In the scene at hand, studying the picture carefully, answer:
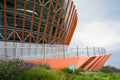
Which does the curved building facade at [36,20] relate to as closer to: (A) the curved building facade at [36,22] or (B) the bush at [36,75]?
(A) the curved building facade at [36,22]

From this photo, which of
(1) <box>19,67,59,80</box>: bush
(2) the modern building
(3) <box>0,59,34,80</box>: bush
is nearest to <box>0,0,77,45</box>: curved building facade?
(2) the modern building

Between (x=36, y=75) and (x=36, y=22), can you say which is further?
(x=36, y=22)

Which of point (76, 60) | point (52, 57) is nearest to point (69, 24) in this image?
point (76, 60)

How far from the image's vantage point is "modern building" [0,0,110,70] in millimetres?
33528

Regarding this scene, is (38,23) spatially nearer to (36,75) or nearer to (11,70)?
(11,70)

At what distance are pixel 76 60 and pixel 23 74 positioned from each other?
20.5 metres

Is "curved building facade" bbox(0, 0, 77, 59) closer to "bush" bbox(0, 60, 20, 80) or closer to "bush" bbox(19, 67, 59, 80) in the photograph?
"bush" bbox(0, 60, 20, 80)

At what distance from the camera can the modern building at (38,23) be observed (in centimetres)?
3353

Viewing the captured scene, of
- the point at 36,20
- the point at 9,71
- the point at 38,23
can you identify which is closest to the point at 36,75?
the point at 9,71

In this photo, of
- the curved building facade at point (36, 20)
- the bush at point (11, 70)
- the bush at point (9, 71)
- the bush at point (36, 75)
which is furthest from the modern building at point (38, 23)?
the bush at point (36, 75)

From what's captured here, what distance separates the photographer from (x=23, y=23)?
40.6 meters

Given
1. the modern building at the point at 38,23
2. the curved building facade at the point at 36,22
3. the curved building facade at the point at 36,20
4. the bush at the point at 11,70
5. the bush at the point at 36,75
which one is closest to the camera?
the bush at the point at 36,75

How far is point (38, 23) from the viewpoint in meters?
43.4

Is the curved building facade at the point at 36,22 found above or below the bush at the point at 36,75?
above
